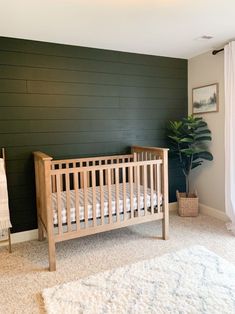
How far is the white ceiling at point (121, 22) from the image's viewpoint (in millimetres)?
2113

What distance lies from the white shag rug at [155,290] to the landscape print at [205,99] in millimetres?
2009

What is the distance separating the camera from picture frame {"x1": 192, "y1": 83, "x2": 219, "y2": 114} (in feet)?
11.1

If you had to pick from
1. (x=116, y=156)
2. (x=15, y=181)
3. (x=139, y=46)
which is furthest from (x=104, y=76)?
(x=15, y=181)

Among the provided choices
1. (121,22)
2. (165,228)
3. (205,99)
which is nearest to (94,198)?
(165,228)

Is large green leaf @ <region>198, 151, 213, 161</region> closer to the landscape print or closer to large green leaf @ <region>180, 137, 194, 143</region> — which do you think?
large green leaf @ <region>180, 137, 194, 143</region>

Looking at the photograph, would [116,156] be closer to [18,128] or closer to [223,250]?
[18,128]

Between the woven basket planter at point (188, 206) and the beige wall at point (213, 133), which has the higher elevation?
the beige wall at point (213, 133)

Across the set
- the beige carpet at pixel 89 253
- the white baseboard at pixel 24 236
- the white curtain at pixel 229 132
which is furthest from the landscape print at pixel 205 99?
the white baseboard at pixel 24 236

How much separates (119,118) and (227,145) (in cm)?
141

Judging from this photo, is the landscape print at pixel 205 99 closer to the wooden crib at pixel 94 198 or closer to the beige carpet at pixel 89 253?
the wooden crib at pixel 94 198

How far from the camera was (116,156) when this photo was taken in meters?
3.31

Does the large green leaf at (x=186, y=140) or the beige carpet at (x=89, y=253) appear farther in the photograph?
the large green leaf at (x=186, y=140)

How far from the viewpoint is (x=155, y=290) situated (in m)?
1.93

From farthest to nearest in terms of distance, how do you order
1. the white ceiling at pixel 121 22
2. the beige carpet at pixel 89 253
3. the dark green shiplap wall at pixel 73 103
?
1. the dark green shiplap wall at pixel 73 103
2. the white ceiling at pixel 121 22
3. the beige carpet at pixel 89 253
